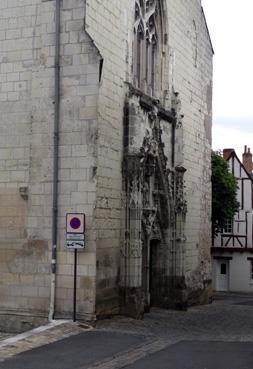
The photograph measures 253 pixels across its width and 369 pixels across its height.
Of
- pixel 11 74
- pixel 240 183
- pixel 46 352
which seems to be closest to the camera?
pixel 46 352

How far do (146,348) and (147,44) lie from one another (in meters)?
9.49

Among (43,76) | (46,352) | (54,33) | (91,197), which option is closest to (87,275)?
(91,197)

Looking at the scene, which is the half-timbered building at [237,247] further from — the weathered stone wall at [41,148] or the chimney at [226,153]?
the weathered stone wall at [41,148]

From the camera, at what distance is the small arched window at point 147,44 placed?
16766 millimetres

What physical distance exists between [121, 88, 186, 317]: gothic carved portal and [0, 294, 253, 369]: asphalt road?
1.46m

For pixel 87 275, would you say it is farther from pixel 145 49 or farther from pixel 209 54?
pixel 209 54

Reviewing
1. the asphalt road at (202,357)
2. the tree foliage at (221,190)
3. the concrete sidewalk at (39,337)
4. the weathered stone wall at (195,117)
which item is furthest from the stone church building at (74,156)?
the tree foliage at (221,190)

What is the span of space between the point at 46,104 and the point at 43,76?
0.65m

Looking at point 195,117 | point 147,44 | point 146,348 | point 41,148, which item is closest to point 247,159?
point 195,117

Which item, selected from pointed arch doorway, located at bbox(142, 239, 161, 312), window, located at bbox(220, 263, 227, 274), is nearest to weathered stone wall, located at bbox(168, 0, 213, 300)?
pointed arch doorway, located at bbox(142, 239, 161, 312)

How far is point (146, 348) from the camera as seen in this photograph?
10977 mm

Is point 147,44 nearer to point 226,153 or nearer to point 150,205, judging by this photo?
point 150,205

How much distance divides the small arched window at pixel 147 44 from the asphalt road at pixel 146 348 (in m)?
6.48

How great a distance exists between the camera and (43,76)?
14.0 metres
